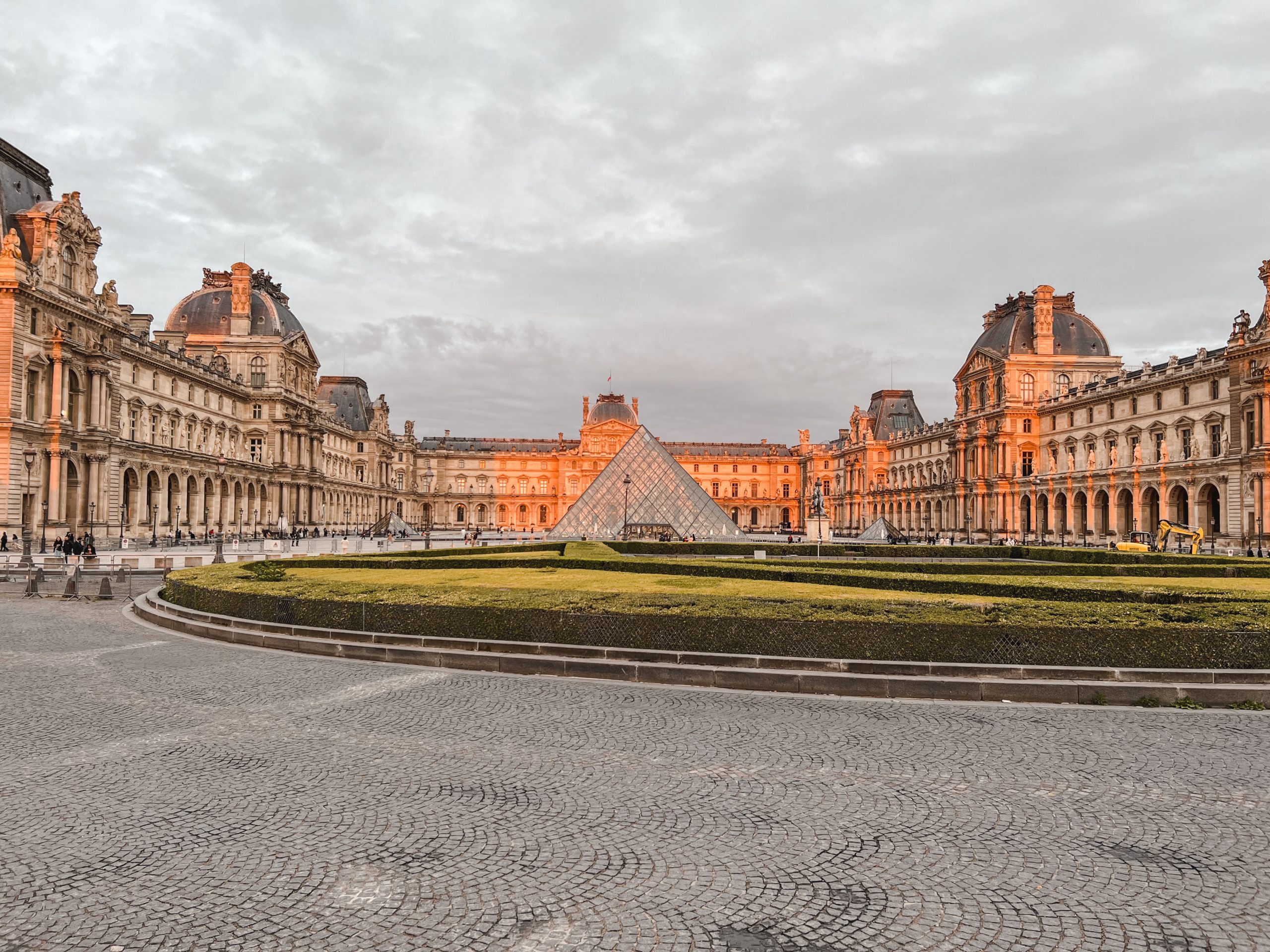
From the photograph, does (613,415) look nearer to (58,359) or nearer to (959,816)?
(58,359)

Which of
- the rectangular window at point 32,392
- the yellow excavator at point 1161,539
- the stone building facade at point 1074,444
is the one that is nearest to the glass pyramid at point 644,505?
the yellow excavator at point 1161,539

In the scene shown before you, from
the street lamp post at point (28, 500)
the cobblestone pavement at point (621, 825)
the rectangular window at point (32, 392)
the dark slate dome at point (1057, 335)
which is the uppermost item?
the dark slate dome at point (1057, 335)

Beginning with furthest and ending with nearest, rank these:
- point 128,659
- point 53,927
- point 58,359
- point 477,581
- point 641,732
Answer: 1. point 58,359
2. point 477,581
3. point 128,659
4. point 641,732
5. point 53,927

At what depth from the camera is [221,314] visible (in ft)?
206

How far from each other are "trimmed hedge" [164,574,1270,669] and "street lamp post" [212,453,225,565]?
42.7 ft

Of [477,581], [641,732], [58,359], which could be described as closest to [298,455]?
[58,359]

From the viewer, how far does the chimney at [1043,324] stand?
63094 millimetres

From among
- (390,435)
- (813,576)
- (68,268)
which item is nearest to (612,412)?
(390,435)

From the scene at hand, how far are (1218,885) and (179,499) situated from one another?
5476 centimetres

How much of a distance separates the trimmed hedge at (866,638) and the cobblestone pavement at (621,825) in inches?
40.4

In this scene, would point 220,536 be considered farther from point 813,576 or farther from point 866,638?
point 866,638

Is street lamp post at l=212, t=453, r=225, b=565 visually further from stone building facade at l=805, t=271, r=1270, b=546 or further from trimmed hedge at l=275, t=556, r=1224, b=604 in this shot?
stone building facade at l=805, t=271, r=1270, b=546

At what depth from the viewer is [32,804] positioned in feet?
18.2

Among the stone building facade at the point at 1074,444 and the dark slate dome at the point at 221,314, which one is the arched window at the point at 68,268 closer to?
the dark slate dome at the point at 221,314
